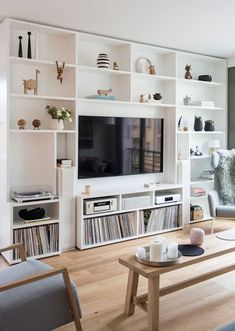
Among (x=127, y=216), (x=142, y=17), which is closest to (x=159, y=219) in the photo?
(x=127, y=216)

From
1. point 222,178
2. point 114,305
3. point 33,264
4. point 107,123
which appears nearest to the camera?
point 33,264

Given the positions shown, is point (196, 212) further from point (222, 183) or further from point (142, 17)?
point (142, 17)

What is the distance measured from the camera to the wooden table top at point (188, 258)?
2130 mm

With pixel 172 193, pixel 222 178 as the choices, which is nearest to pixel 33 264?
pixel 172 193

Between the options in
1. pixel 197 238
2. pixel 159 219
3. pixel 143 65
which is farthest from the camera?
pixel 143 65

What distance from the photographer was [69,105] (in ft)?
12.7

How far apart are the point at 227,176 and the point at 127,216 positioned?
4.88 ft

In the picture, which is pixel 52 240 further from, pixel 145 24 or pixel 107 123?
pixel 145 24

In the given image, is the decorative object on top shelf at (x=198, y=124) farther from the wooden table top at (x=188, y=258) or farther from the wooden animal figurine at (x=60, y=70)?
the wooden table top at (x=188, y=258)

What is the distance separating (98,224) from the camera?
3842 millimetres

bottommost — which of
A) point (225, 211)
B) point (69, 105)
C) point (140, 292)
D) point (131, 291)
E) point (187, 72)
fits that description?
point (140, 292)

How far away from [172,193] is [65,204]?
62.0 inches

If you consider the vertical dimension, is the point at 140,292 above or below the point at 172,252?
below

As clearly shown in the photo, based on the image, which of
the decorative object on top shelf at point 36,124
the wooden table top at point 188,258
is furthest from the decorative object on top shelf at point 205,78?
the wooden table top at point 188,258
